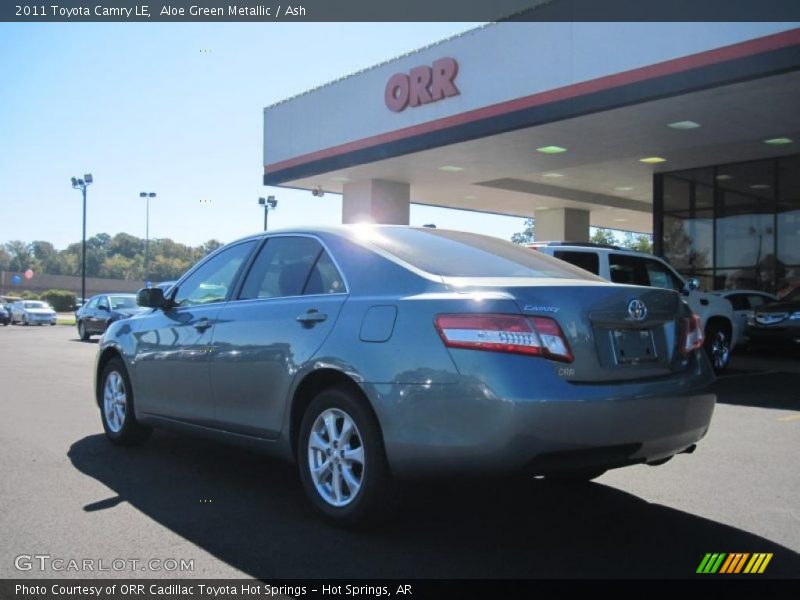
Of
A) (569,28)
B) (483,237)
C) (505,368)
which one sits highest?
(569,28)

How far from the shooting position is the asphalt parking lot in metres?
3.61

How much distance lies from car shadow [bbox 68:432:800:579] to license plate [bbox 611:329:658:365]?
911 mm

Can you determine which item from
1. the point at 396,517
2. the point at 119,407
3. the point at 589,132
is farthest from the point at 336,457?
the point at 589,132

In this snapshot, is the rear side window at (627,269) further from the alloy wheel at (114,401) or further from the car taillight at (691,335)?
the alloy wheel at (114,401)

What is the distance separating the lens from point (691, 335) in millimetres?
4367

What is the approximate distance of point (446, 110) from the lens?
1769 centimetres

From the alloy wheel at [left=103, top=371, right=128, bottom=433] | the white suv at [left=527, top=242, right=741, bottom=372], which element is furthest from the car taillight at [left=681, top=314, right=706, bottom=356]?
the white suv at [left=527, top=242, right=741, bottom=372]

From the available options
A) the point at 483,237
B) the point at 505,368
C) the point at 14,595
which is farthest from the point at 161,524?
the point at 483,237

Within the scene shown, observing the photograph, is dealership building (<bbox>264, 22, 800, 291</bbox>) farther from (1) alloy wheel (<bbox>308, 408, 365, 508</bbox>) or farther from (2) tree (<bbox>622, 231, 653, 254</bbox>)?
(2) tree (<bbox>622, 231, 653, 254</bbox>)

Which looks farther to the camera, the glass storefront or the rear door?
the glass storefront

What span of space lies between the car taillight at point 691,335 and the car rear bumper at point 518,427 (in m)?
0.48

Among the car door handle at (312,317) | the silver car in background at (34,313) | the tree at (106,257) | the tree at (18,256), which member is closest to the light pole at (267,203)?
the silver car in background at (34,313)

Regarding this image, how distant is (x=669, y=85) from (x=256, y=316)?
36.1 feet

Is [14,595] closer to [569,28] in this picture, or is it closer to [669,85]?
[669,85]
